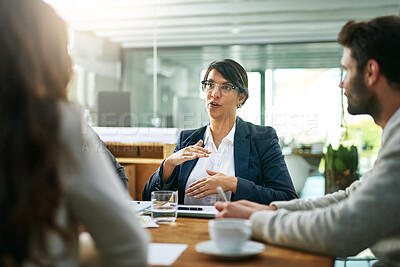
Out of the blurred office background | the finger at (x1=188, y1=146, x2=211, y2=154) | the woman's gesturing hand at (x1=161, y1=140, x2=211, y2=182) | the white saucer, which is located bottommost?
the white saucer

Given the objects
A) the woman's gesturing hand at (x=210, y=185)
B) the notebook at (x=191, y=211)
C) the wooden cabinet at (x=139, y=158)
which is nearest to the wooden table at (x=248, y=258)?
the notebook at (x=191, y=211)

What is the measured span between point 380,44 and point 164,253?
83cm

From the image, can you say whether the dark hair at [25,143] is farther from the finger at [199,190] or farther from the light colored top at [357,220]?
the finger at [199,190]

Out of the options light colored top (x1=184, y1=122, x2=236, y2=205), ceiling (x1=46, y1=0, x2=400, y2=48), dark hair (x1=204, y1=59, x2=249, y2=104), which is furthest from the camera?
ceiling (x1=46, y1=0, x2=400, y2=48)

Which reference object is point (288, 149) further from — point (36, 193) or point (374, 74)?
point (36, 193)

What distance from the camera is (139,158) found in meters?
3.53

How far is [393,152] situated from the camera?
0.96 metres

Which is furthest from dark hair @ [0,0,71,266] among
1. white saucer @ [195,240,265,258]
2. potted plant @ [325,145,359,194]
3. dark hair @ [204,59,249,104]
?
potted plant @ [325,145,359,194]

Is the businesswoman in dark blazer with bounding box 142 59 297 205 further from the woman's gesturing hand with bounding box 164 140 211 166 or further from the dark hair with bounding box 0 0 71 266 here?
the dark hair with bounding box 0 0 71 266

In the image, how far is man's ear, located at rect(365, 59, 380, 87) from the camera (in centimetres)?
113

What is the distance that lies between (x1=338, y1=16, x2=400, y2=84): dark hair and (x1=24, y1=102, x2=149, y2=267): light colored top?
83 centimetres

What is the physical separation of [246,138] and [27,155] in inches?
63.0

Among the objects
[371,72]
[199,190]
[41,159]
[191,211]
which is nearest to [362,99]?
[371,72]

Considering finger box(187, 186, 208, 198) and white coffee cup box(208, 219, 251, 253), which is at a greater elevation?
white coffee cup box(208, 219, 251, 253)
